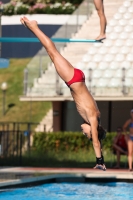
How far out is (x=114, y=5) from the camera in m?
30.3

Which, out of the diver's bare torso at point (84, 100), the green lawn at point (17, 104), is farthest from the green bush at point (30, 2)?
the diver's bare torso at point (84, 100)

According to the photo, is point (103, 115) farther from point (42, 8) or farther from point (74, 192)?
point (42, 8)

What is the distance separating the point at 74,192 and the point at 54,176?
1.06 metres

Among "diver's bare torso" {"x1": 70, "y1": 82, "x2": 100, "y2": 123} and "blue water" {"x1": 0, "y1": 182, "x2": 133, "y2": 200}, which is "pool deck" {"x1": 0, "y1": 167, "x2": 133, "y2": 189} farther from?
"diver's bare torso" {"x1": 70, "y1": 82, "x2": 100, "y2": 123}

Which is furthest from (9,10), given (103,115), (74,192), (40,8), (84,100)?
(84,100)

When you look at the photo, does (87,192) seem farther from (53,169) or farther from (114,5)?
(114,5)

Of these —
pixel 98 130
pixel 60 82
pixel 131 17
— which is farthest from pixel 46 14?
pixel 98 130

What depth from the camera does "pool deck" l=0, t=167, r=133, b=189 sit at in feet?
51.7

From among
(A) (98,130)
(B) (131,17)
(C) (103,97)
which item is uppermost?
(B) (131,17)

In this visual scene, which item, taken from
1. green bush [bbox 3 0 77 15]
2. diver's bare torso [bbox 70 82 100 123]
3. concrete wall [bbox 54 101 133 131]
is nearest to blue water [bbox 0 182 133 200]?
diver's bare torso [bbox 70 82 100 123]

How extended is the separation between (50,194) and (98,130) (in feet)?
18.3

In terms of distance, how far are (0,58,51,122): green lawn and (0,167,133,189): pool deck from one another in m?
13.2

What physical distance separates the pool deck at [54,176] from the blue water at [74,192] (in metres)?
0.14

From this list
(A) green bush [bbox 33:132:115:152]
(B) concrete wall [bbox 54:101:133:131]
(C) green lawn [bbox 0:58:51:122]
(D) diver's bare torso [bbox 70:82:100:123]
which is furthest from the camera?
(C) green lawn [bbox 0:58:51:122]
